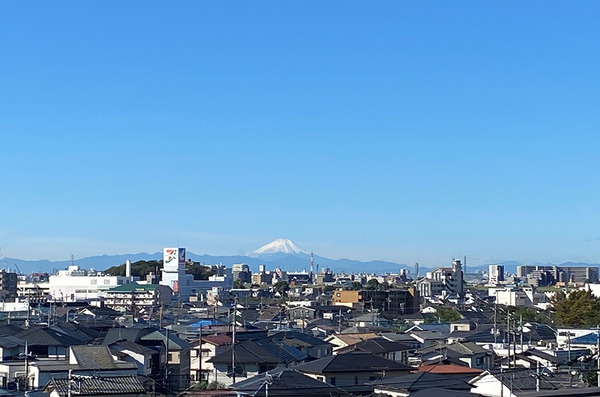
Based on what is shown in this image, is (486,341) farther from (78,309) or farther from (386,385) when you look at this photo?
(78,309)

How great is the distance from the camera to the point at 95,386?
16.4m

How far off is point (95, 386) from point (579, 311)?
33733 millimetres

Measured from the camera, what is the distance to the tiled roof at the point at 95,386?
52.8 feet

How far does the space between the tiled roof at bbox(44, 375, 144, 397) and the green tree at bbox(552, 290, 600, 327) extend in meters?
30.3

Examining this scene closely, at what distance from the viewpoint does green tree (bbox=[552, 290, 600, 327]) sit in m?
43.9

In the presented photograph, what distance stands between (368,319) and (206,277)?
166 feet

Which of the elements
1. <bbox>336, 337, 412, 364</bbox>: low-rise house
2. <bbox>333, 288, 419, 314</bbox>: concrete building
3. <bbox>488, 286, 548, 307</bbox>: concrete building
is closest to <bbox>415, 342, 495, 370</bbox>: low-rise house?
<bbox>336, 337, 412, 364</bbox>: low-rise house

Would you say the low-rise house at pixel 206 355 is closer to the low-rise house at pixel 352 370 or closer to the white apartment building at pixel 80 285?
the low-rise house at pixel 352 370

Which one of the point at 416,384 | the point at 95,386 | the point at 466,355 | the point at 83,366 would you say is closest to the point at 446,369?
the point at 466,355

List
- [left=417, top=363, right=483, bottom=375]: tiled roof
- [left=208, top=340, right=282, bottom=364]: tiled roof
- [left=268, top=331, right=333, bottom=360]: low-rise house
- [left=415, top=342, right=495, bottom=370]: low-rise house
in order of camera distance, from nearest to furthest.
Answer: [left=417, top=363, right=483, bottom=375]: tiled roof < [left=208, top=340, right=282, bottom=364]: tiled roof < [left=415, top=342, right=495, bottom=370]: low-rise house < [left=268, top=331, right=333, bottom=360]: low-rise house

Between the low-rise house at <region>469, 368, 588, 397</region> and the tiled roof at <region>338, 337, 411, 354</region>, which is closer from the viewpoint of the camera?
the low-rise house at <region>469, 368, 588, 397</region>

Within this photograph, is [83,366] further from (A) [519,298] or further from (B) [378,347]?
(A) [519,298]

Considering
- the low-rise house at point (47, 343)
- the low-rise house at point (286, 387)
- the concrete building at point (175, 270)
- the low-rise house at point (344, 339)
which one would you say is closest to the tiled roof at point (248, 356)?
the low-rise house at point (286, 387)

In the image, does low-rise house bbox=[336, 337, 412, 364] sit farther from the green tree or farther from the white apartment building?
the white apartment building
